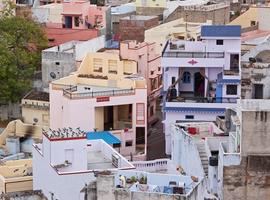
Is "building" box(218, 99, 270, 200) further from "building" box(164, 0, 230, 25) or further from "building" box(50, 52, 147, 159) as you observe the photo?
"building" box(164, 0, 230, 25)

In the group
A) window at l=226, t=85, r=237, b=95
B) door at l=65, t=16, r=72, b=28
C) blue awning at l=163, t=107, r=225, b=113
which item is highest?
door at l=65, t=16, r=72, b=28

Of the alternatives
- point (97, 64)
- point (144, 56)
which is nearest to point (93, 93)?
point (97, 64)

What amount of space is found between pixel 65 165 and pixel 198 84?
10.6 m

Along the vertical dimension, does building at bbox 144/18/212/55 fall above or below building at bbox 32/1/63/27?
below

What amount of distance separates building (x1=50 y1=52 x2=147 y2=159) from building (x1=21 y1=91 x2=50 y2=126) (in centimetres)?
211

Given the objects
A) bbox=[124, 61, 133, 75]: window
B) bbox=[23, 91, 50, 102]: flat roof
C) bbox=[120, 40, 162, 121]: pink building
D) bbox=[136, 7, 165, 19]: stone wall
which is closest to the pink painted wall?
bbox=[120, 40, 162, 121]: pink building

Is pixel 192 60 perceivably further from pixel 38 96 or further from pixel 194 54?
pixel 38 96

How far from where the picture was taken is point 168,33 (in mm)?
46062

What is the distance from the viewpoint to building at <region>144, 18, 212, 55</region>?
44.8 meters

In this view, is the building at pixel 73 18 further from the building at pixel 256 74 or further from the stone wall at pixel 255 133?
the stone wall at pixel 255 133

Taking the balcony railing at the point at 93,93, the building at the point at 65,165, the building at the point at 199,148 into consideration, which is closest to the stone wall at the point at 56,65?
the balcony railing at the point at 93,93

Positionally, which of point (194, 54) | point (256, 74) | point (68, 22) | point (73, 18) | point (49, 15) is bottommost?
point (256, 74)

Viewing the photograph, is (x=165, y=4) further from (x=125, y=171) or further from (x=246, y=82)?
(x=125, y=171)

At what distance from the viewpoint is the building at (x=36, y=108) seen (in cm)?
4009
